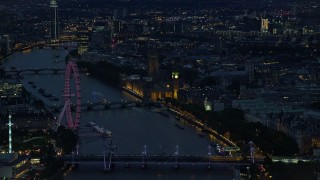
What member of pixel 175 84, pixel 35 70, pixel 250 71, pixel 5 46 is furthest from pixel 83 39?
pixel 175 84

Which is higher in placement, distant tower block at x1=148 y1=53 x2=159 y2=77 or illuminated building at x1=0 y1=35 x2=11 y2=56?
distant tower block at x1=148 y1=53 x2=159 y2=77

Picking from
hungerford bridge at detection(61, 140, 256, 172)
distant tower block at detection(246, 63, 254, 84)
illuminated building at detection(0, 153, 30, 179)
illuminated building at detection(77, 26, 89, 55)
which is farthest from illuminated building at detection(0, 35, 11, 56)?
illuminated building at detection(0, 153, 30, 179)

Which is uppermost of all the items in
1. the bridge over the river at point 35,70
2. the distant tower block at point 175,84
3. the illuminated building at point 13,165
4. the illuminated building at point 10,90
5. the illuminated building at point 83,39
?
the illuminated building at point 13,165

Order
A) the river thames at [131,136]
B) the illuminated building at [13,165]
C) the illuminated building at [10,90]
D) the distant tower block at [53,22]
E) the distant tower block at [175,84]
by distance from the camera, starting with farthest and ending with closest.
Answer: the distant tower block at [53,22], the distant tower block at [175,84], the illuminated building at [10,90], the river thames at [131,136], the illuminated building at [13,165]

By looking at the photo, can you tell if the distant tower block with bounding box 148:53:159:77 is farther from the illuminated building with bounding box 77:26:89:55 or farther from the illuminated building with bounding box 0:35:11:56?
the illuminated building with bounding box 0:35:11:56

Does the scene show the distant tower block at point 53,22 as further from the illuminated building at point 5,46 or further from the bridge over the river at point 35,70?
the bridge over the river at point 35,70

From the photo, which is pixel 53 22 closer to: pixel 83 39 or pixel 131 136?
pixel 83 39

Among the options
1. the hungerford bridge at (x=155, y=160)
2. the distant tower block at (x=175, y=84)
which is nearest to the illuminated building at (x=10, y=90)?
the distant tower block at (x=175, y=84)

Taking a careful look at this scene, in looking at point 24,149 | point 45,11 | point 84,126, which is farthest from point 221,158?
point 45,11

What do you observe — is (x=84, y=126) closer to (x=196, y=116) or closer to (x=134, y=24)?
(x=196, y=116)
